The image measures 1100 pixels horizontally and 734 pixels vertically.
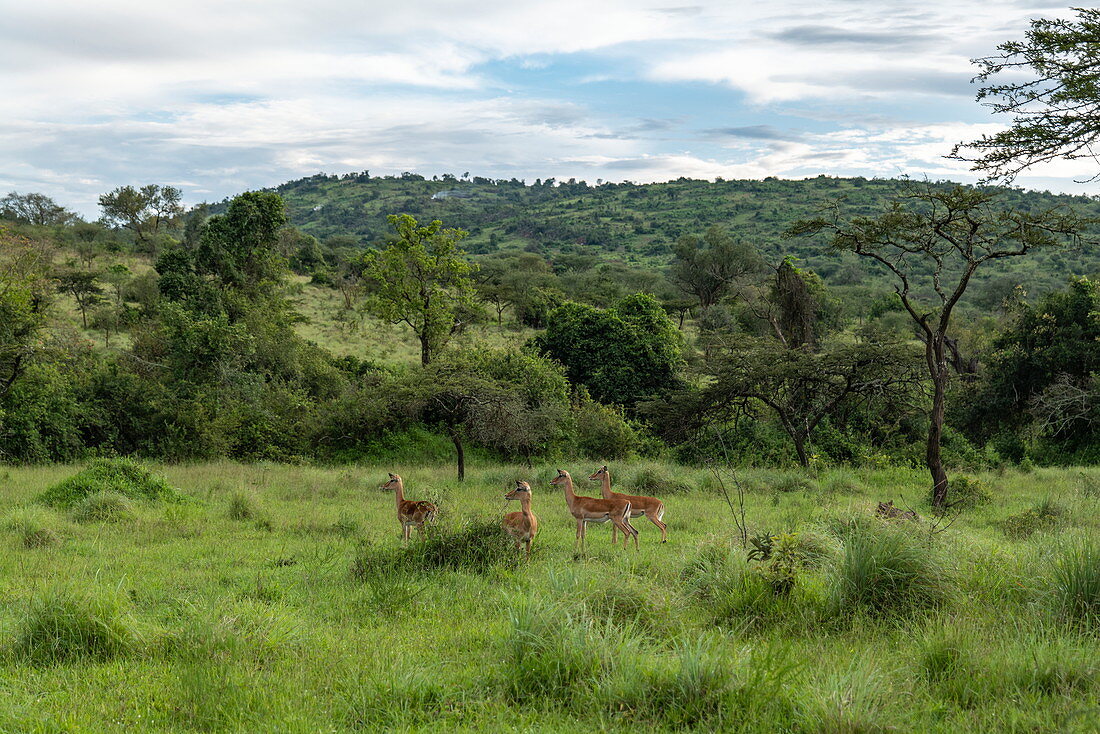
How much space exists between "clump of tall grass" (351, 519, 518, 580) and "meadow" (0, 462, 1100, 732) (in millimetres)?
35

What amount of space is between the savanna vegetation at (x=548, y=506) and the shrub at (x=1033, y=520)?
133mm

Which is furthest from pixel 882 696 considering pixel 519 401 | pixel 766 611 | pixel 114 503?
pixel 519 401

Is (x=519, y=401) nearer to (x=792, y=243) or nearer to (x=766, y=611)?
(x=766, y=611)

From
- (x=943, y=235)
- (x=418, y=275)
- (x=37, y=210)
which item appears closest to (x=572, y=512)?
(x=943, y=235)

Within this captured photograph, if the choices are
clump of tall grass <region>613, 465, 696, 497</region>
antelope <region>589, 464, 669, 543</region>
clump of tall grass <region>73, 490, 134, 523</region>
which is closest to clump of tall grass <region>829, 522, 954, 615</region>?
antelope <region>589, 464, 669, 543</region>

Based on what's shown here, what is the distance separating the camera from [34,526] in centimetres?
1109

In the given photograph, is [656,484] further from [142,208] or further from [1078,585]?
[142,208]

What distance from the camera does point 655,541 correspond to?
1113cm

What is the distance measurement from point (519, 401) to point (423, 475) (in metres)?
3.61

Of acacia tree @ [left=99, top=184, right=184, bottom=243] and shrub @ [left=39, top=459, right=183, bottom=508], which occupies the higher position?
acacia tree @ [left=99, top=184, right=184, bottom=243]

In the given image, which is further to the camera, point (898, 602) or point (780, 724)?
point (898, 602)

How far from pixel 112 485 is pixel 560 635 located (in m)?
12.8

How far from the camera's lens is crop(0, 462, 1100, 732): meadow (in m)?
4.45

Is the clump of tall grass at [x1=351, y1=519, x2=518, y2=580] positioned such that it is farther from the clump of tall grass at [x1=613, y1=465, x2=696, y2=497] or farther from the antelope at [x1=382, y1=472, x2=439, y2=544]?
the clump of tall grass at [x1=613, y1=465, x2=696, y2=497]
